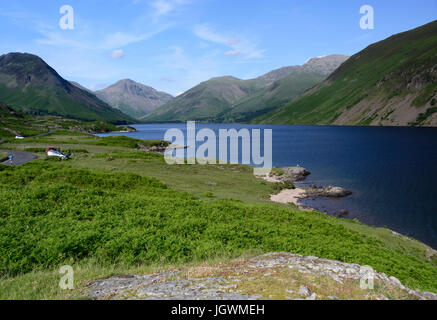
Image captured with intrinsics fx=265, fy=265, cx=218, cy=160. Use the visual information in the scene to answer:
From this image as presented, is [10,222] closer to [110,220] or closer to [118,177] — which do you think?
[110,220]

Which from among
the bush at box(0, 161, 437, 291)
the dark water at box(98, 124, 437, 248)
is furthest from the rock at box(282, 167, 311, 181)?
the bush at box(0, 161, 437, 291)

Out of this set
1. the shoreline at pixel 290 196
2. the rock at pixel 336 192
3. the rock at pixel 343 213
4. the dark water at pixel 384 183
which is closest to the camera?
the dark water at pixel 384 183

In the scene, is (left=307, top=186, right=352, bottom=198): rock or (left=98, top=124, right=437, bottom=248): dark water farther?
(left=307, top=186, right=352, bottom=198): rock

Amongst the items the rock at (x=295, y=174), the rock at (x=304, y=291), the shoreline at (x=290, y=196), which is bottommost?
the shoreline at (x=290, y=196)

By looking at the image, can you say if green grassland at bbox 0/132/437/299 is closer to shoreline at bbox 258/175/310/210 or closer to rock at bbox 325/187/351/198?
shoreline at bbox 258/175/310/210

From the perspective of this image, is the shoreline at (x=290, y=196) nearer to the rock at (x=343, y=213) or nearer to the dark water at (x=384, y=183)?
Result: the dark water at (x=384, y=183)

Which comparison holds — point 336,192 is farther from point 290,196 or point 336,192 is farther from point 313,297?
point 313,297

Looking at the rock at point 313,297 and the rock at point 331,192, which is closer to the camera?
the rock at point 313,297

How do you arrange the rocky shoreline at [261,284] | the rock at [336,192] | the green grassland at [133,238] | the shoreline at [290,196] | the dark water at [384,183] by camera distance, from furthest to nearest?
the rock at [336,192] < the shoreline at [290,196] < the dark water at [384,183] < the green grassland at [133,238] < the rocky shoreline at [261,284]

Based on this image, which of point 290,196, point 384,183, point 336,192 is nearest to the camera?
point 290,196

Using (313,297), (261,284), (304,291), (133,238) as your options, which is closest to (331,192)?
(133,238)

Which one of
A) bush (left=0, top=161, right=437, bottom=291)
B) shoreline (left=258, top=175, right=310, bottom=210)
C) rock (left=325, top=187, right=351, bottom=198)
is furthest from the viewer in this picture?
rock (left=325, top=187, right=351, bottom=198)

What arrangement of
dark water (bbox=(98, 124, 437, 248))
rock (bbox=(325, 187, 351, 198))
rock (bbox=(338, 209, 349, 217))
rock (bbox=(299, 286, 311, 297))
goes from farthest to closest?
rock (bbox=(325, 187, 351, 198)) → rock (bbox=(338, 209, 349, 217)) → dark water (bbox=(98, 124, 437, 248)) → rock (bbox=(299, 286, 311, 297))

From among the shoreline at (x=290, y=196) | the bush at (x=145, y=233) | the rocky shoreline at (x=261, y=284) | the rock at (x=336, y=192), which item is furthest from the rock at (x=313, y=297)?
the rock at (x=336, y=192)
